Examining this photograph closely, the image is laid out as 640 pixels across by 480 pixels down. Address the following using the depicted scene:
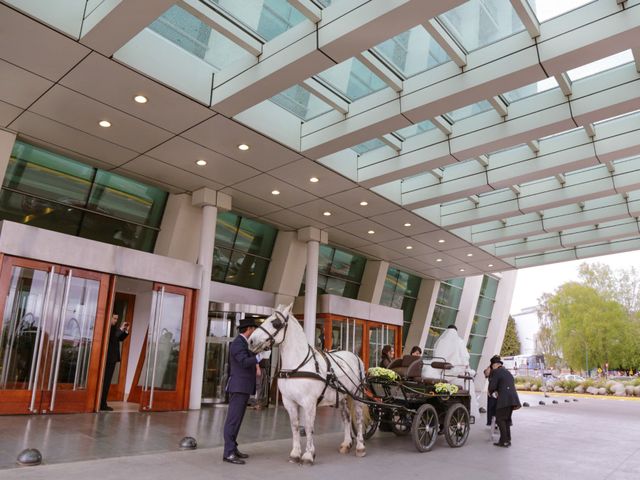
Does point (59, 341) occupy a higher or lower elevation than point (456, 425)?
higher

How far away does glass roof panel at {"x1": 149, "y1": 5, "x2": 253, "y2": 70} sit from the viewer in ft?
25.7

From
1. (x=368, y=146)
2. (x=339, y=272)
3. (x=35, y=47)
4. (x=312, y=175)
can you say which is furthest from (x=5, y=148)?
(x=339, y=272)

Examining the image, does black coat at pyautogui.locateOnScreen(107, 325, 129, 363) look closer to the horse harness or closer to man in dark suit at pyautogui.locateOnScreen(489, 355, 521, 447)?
the horse harness

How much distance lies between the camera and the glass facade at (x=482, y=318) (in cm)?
2732

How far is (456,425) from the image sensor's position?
26.3 ft

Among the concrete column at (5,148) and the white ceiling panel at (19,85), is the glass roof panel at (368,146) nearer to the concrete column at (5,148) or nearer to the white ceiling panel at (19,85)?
the white ceiling panel at (19,85)

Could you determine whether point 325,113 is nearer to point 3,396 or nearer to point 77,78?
point 77,78

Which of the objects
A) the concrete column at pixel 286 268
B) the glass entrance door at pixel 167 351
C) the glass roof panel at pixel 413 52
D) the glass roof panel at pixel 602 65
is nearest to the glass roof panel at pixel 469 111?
the glass roof panel at pixel 602 65

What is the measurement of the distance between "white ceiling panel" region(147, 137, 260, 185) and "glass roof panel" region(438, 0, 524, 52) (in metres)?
5.35

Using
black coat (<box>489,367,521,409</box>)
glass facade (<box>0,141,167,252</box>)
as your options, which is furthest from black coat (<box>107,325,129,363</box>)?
black coat (<box>489,367,521,409</box>)

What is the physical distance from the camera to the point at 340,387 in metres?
6.71

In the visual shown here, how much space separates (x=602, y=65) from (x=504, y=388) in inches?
232

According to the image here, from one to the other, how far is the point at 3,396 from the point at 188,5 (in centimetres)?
753

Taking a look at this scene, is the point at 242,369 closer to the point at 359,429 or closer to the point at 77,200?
the point at 359,429
